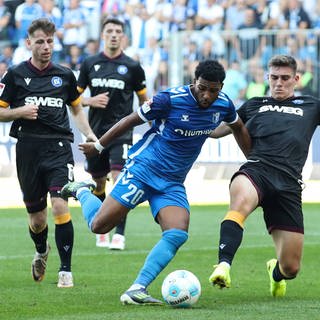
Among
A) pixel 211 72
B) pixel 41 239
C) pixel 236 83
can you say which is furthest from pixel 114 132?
pixel 236 83

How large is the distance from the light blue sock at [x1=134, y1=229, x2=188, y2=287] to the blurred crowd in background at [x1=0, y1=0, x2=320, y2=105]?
14.3 metres

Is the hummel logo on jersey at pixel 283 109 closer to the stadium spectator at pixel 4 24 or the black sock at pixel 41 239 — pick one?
the black sock at pixel 41 239

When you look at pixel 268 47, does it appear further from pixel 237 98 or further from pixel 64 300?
pixel 64 300

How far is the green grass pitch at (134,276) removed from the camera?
7.93 m

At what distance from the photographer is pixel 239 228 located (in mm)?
8336

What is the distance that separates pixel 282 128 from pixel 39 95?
242 cm

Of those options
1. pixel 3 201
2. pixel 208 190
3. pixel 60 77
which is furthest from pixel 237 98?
pixel 60 77

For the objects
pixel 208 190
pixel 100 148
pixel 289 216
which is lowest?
pixel 208 190

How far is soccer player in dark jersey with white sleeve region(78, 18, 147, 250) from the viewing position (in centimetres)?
1352

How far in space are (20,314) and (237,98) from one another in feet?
50.7

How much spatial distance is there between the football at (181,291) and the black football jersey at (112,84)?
556cm

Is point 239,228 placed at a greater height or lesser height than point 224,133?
lesser

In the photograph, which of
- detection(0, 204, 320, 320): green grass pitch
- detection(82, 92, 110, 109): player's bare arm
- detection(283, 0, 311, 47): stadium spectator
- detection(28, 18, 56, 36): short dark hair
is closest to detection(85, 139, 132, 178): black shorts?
detection(82, 92, 110, 109): player's bare arm

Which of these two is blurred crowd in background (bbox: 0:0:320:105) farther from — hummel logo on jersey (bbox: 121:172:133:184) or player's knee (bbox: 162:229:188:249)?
player's knee (bbox: 162:229:188:249)
